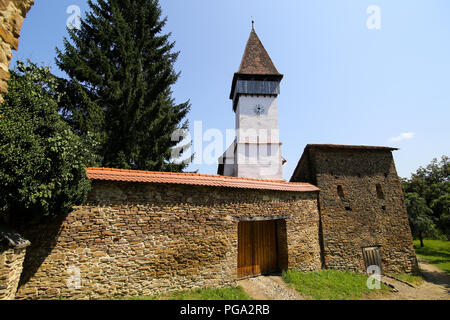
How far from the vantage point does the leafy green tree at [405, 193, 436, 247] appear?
1797 cm

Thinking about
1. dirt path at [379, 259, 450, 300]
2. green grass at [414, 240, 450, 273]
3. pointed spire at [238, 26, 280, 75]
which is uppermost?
pointed spire at [238, 26, 280, 75]

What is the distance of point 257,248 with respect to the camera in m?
8.19

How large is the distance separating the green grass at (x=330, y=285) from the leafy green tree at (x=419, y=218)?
15.9 meters

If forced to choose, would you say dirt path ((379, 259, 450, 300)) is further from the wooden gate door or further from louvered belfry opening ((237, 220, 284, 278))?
the wooden gate door

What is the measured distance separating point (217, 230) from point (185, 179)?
2.20 metres

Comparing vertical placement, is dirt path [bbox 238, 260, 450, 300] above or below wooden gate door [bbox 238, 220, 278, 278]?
below

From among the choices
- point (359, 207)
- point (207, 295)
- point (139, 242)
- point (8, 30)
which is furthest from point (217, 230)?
point (359, 207)

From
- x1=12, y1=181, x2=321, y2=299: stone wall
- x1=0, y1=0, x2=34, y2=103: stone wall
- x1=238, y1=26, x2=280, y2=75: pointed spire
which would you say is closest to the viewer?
x1=0, y1=0, x2=34, y2=103: stone wall

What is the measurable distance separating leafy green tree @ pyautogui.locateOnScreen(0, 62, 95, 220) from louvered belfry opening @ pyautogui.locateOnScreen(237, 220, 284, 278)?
6135 millimetres

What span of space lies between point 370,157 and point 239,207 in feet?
28.3

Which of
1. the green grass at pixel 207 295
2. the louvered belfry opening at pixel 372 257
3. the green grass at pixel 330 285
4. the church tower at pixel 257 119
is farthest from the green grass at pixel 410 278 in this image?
the church tower at pixel 257 119

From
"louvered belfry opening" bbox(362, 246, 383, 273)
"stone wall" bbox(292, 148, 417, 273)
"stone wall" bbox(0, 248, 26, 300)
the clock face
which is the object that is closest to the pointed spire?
the clock face
